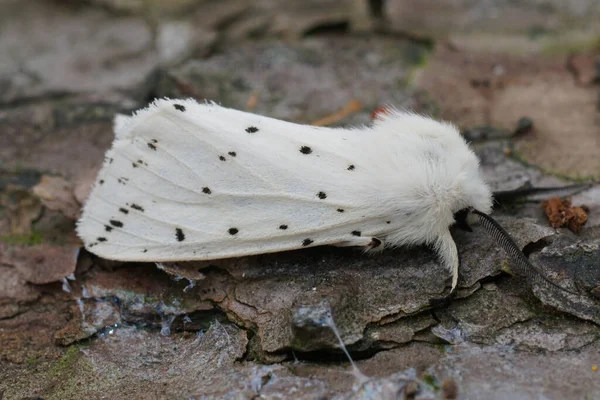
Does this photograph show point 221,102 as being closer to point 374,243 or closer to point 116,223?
point 116,223

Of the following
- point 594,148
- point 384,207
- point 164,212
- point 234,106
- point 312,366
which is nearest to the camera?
point 312,366

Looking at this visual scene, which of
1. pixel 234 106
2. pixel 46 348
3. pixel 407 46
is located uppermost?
pixel 407 46

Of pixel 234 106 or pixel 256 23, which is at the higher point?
pixel 256 23

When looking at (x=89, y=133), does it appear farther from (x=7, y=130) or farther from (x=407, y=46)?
(x=407, y=46)

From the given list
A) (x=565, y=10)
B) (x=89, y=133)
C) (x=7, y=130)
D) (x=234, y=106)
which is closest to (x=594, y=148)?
(x=565, y=10)

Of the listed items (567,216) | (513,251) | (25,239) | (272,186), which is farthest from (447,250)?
(25,239)

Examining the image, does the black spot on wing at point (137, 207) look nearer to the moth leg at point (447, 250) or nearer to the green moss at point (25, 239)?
the green moss at point (25, 239)

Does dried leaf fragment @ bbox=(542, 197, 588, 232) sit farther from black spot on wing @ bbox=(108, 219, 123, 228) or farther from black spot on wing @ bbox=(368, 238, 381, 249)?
black spot on wing @ bbox=(108, 219, 123, 228)
